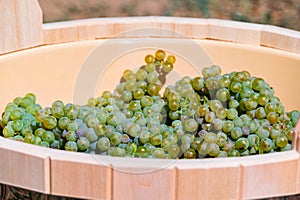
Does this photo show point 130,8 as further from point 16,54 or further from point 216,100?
point 216,100

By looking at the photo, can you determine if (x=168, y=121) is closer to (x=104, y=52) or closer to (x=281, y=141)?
(x=281, y=141)

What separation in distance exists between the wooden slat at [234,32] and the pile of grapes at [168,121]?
0.23 m

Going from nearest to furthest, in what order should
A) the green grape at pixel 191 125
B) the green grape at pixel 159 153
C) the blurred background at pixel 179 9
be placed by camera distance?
the green grape at pixel 159 153 < the green grape at pixel 191 125 < the blurred background at pixel 179 9

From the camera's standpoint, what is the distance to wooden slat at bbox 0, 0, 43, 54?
171 cm

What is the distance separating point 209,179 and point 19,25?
821 mm

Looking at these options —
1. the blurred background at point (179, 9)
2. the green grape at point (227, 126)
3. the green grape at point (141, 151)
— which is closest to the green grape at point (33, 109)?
the green grape at point (141, 151)

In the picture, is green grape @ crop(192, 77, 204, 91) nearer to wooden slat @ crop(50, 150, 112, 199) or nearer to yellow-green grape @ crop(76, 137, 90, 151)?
yellow-green grape @ crop(76, 137, 90, 151)

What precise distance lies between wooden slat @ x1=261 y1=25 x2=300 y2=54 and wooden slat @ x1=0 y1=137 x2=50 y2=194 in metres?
0.87

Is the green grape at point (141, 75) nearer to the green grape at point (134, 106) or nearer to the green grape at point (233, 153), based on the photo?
the green grape at point (134, 106)

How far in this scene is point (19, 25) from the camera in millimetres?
1741

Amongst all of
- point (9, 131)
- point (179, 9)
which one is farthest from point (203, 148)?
point (179, 9)

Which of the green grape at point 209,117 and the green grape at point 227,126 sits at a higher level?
the green grape at point 209,117

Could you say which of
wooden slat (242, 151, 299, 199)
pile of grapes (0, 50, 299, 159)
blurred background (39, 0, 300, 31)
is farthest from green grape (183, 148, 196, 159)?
blurred background (39, 0, 300, 31)

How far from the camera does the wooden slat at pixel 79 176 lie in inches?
44.4
